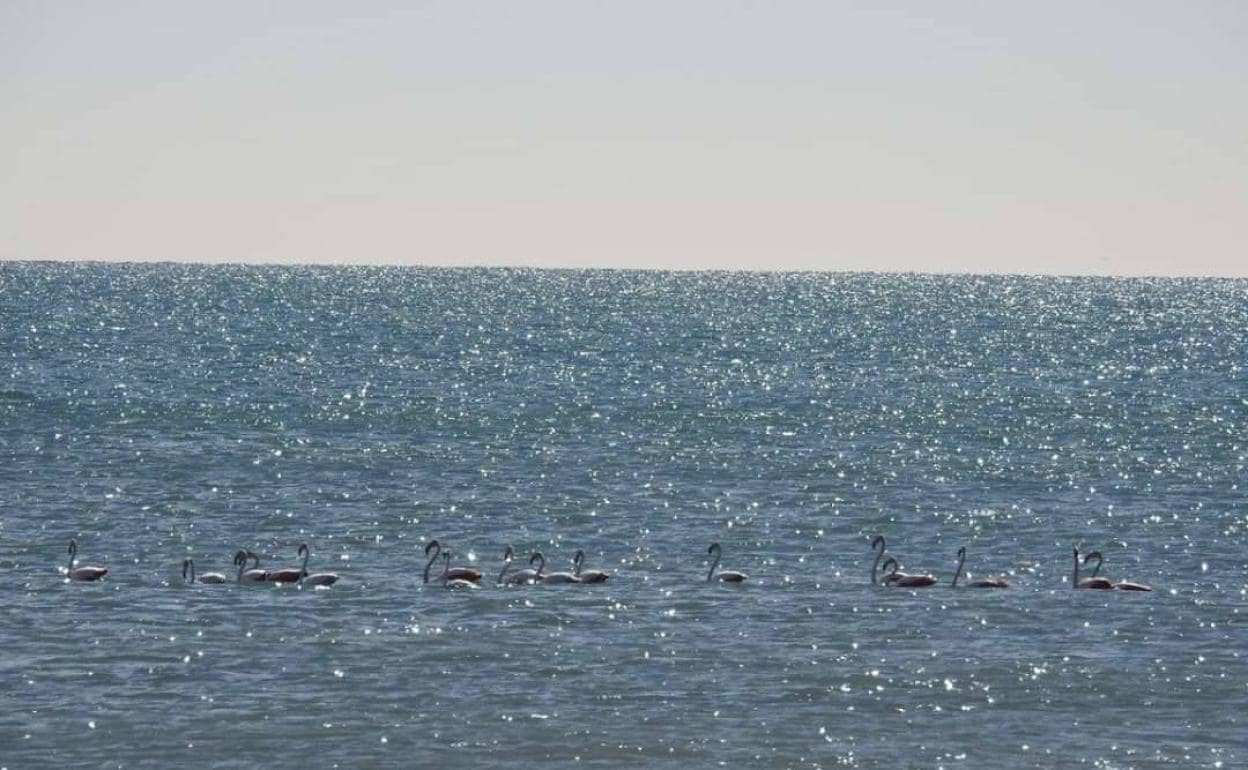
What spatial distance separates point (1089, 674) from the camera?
2620cm

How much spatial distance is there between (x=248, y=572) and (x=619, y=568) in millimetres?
6527

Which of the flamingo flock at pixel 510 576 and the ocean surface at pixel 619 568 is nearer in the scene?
the ocean surface at pixel 619 568

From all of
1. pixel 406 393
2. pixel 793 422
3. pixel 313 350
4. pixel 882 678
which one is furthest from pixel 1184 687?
pixel 313 350

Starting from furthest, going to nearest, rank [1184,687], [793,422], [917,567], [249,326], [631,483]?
1. [249,326]
2. [793,422]
3. [631,483]
4. [917,567]
5. [1184,687]

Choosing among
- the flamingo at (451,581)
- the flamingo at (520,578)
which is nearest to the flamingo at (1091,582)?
the flamingo at (520,578)

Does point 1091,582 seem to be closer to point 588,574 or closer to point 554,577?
point 588,574

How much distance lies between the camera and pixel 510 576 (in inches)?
1302

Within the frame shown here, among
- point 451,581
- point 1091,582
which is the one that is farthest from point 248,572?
point 1091,582

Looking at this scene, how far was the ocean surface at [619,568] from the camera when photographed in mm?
23109

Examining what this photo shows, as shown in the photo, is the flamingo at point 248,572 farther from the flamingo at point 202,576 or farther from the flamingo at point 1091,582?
the flamingo at point 1091,582

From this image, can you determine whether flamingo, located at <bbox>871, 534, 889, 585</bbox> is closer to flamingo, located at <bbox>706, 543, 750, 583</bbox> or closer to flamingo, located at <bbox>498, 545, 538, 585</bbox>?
flamingo, located at <bbox>706, 543, 750, 583</bbox>

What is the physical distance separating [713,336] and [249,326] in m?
28.6

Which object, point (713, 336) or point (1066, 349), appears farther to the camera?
point (713, 336)

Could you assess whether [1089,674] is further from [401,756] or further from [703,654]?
[401,756]
